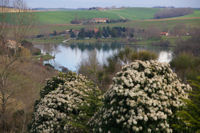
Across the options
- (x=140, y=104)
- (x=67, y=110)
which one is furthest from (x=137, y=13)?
(x=140, y=104)

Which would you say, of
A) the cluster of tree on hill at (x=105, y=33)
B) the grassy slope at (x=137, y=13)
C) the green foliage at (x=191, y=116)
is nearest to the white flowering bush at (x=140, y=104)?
the green foliage at (x=191, y=116)

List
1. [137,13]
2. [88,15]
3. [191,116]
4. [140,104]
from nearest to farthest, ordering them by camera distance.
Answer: [191,116] → [140,104] → [88,15] → [137,13]

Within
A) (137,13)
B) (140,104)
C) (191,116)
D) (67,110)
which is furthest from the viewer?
(137,13)

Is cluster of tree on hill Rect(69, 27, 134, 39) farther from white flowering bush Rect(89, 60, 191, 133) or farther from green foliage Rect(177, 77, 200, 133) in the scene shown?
green foliage Rect(177, 77, 200, 133)

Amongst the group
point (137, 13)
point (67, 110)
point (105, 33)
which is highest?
point (137, 13)

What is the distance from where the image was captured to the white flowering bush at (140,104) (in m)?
5.13

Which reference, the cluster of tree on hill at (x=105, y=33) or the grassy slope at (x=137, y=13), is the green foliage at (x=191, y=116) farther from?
the grassy slope at (x=137, y=13)

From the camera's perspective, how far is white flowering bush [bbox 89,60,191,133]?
513cm

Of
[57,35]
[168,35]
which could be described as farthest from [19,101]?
[57,35]

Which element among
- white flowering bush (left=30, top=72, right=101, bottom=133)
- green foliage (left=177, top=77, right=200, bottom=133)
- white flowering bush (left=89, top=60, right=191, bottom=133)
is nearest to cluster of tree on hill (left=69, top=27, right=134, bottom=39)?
white flowering bush (left=30, top=72, right=101, bottom=133)

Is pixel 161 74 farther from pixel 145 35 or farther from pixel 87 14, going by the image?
pixel 87 14

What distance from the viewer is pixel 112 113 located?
5.34 m

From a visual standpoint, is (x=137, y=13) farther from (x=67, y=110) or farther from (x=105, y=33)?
(x=67, y=110)

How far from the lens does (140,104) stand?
5.23 metres
